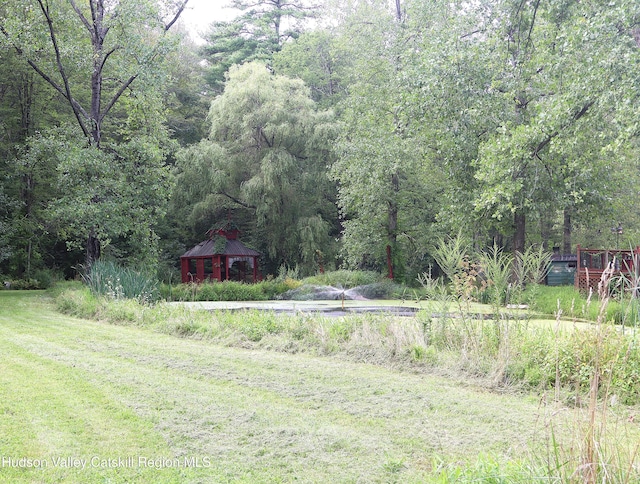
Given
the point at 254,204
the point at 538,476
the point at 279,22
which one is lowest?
the point at 538,476

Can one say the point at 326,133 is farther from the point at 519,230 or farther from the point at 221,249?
the point at 519,230

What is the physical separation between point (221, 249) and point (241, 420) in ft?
54.7

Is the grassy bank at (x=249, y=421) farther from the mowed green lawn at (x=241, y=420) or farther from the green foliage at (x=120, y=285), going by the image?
the green foliage at (x=120, y=285)

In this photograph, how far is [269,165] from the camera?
20312 millimetres

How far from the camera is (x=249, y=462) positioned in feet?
9.77

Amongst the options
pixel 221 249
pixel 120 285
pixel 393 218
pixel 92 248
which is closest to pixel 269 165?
pixel 221 249

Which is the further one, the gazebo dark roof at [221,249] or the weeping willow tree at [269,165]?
the weeping willow tree at [269,165]

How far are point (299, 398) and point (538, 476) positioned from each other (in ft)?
7.63

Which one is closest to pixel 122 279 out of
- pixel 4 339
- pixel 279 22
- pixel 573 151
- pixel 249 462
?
pixel 4 339

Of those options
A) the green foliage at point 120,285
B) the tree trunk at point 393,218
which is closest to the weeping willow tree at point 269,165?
the tree trunk at point 393,218

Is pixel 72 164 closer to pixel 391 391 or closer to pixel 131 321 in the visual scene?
pixel 131 321

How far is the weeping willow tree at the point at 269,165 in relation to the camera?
20.6 meters

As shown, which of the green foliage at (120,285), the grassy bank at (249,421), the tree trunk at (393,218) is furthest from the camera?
the tree trunk at (393,218)

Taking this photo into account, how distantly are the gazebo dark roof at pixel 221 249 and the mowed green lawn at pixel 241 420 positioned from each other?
14.2m
